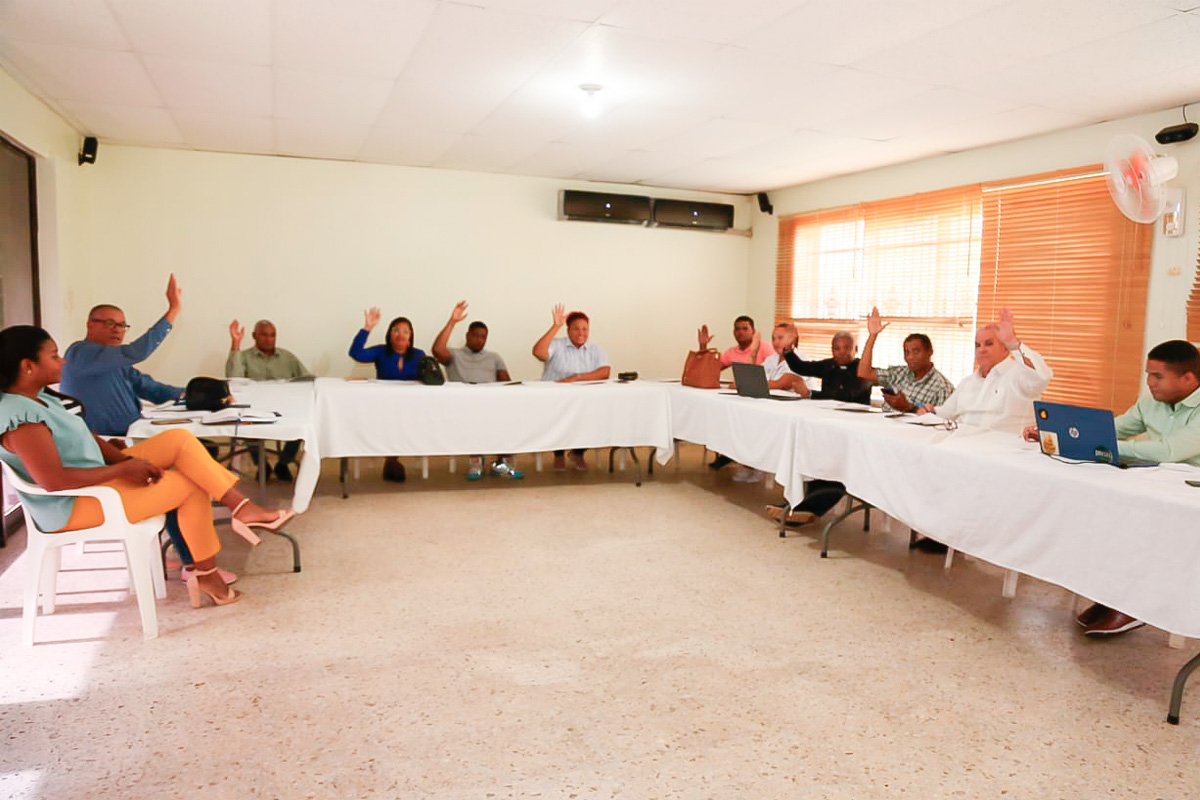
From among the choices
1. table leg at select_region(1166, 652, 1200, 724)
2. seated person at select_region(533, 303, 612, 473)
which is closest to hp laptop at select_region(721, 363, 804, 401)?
seated person at select_region(533, 303, 612, 473)

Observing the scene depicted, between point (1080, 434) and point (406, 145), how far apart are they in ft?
15.5

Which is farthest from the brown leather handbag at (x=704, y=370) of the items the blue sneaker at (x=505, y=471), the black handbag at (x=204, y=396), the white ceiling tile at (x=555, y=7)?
the black handbag at (x=204, y=396)

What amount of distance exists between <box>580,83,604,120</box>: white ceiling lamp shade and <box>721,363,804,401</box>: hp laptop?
1728mm

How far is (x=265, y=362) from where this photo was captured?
5.78 m

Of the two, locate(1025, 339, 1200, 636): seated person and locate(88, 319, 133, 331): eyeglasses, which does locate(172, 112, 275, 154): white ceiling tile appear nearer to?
locate(88, 319, 133, 331): eyeglasses

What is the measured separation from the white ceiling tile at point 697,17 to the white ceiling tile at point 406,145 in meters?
2.39

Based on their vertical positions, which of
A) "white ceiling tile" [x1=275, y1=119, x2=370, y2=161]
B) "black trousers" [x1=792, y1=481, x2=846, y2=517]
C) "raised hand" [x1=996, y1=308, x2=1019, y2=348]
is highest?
"white ceiling tile" [x1=275, y1=119, x2=370, y2=161]

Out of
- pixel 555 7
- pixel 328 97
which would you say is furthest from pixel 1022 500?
pixel 328 97

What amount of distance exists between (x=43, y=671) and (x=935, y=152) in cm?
580

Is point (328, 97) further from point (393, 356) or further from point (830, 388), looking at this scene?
point (830, 388)

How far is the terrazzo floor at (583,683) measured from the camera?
1940 millimetres

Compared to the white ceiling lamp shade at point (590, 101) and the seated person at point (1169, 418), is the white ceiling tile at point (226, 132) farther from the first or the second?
the seated person at point (1169, 418)

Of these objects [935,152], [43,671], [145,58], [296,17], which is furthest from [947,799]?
[935,152]

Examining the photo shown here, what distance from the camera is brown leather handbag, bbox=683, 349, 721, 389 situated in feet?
17.4
